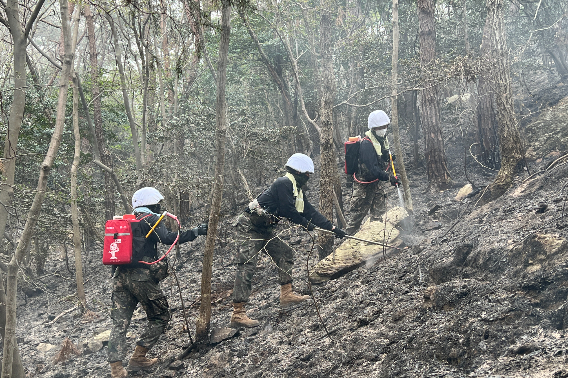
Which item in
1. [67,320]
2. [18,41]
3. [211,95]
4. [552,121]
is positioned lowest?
[67,320]

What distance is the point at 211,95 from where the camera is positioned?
56.1ft

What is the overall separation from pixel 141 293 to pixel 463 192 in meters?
7.66

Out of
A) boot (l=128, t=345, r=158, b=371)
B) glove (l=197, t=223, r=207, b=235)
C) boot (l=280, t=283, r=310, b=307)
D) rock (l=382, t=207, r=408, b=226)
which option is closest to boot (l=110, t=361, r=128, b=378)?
boot (l=128, t=345, r=158, b=371)

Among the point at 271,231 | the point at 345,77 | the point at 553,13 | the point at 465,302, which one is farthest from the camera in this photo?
the point at 345,77

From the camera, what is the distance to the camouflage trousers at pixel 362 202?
25.4ft

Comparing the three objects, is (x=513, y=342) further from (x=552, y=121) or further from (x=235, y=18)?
(x=235, y=18)

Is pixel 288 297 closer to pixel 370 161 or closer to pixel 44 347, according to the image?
pixel 370 161

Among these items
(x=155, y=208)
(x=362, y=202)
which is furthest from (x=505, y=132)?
(x=155, y=208)

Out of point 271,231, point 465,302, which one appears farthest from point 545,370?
point 271,231

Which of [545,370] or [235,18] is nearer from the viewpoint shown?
[545,370]

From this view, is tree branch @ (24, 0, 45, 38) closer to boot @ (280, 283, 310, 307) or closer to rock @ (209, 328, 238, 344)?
rock @ (209, 328, 238, 344)

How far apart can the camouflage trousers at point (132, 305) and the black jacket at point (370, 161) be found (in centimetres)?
385

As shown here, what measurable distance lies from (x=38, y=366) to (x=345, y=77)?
16145mm

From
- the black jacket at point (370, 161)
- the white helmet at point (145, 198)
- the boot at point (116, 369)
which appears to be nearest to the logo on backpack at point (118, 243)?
the white helmet at point (145, 198)
